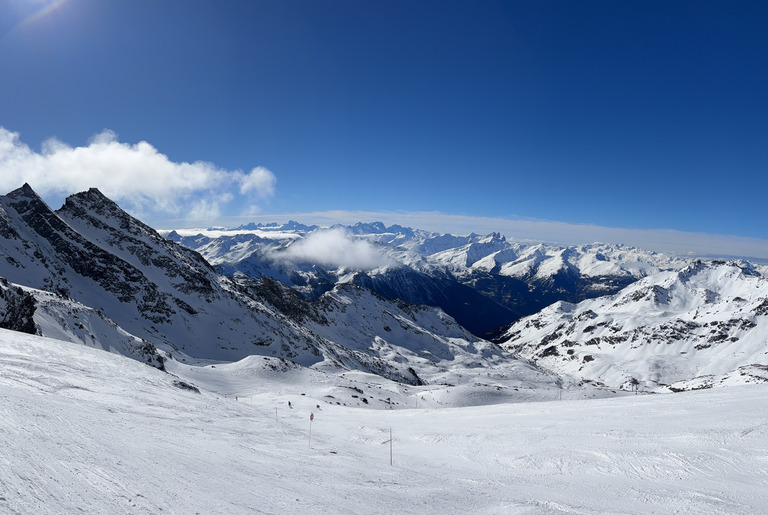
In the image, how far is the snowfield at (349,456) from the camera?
8.45 m

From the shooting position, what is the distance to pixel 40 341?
2630 cm

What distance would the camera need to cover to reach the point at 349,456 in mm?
16344

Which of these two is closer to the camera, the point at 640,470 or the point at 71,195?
the point at 640,470

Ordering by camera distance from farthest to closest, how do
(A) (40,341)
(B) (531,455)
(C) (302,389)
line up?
(C) (302,389) → (A) (40,341) → (B) (531,455)

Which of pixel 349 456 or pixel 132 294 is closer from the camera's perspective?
pixel 349 456

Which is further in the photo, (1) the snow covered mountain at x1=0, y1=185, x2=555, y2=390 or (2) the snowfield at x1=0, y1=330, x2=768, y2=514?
(1) the snow covered mountain at x1=0, y1=185, x2=555, y2=390

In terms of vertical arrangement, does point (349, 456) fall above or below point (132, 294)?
below

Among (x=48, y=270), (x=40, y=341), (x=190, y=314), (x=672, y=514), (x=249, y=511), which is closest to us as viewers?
A: (x=249, y=511)

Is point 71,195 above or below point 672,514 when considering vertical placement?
above

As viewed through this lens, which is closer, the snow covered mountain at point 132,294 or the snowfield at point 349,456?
the snowfield at point 349,456

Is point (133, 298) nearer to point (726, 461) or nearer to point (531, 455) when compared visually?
point (531, 455)

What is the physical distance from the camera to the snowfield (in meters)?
8.45

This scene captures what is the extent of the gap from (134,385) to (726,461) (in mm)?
30168

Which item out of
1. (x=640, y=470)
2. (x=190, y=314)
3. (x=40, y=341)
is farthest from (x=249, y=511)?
(x=190, y=314)
